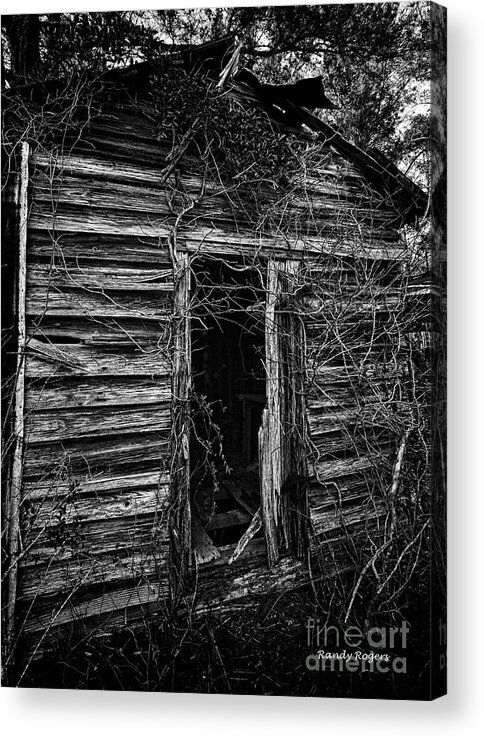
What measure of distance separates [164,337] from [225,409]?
0.77m

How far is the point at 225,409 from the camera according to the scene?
532 centimetres

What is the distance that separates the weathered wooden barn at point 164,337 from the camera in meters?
4.68

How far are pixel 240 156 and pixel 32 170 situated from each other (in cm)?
110

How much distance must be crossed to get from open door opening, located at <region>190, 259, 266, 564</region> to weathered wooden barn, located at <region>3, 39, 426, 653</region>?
70 millimetres

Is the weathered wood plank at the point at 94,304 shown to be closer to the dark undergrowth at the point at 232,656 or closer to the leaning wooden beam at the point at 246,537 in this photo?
the leaning wooden beam at the point at 246,537

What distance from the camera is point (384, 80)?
15.0 ft

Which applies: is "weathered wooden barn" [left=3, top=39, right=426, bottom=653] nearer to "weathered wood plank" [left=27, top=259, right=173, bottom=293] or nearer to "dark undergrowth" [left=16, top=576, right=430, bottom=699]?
"weathered wood plank" [left=27, top=259, right=173, bottom=293]

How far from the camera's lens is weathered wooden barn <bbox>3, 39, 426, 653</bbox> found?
4684 millimetres

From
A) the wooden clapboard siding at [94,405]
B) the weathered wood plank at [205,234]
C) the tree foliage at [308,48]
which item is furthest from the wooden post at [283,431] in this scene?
the tree foliage at [308,48]

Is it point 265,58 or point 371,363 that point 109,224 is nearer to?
point 265,58

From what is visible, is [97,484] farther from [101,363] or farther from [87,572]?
[101,363]

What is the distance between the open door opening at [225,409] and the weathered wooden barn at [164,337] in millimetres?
70
